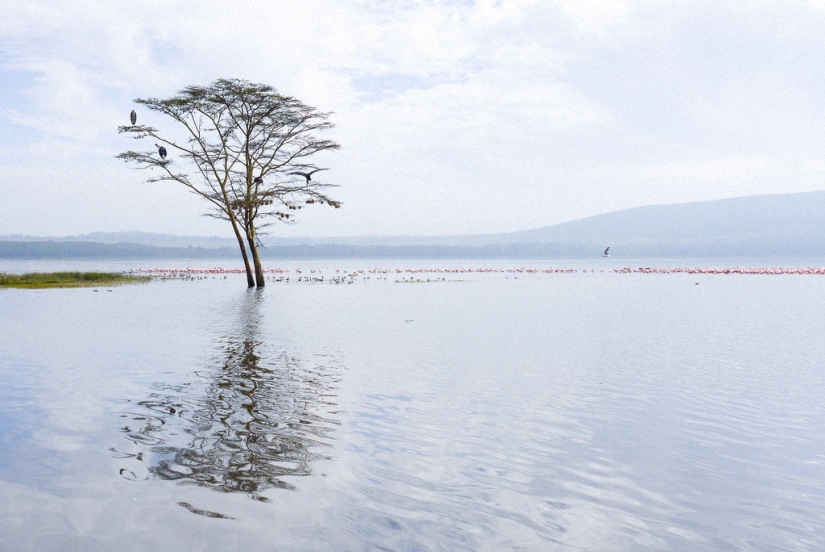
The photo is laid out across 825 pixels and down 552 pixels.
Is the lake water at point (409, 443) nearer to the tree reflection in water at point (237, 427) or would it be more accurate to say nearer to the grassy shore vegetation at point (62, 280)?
the tree reflection in water at point (237, 427)

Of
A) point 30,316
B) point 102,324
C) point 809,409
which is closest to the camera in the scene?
point 809,409

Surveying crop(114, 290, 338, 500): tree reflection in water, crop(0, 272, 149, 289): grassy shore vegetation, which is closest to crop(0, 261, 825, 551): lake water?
crop(114, 290, 338, 500): tree reflection in water

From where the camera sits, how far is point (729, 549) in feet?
15.0

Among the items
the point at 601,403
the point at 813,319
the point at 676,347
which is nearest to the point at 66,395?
the point at 601,403

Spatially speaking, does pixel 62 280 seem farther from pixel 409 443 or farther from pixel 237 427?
pixel 409 443

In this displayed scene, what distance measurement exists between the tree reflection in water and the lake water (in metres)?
0.04

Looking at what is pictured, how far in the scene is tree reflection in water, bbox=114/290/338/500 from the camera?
19.3 ft

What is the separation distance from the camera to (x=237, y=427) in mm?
7363

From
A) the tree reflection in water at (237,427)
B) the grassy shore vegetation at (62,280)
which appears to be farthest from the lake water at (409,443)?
the grassy shore vegetation at (62,280)

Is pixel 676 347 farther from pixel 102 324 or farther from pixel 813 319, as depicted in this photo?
pixel 102 324

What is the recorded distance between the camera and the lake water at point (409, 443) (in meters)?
4.80

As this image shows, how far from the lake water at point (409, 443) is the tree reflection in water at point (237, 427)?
4cm

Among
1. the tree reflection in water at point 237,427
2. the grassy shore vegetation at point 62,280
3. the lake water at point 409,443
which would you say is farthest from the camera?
the grassy shore vegetation at point 62,280

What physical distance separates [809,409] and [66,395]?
9.79 m
